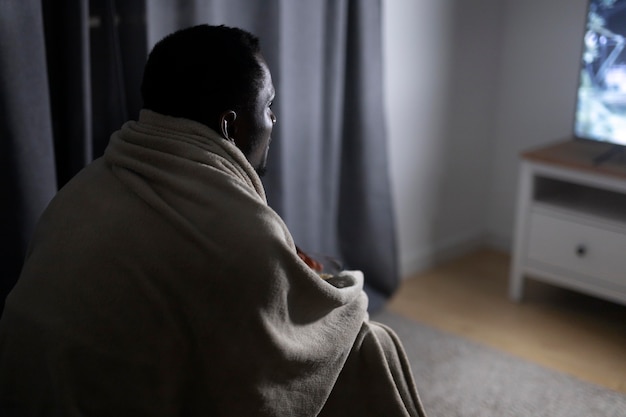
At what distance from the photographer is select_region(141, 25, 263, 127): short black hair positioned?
53.5 inches

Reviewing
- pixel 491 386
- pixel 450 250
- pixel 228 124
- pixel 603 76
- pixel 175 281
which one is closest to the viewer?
pixel 175 281

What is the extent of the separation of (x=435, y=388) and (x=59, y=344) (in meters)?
1.32

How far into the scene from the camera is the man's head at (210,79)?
136 centimetres

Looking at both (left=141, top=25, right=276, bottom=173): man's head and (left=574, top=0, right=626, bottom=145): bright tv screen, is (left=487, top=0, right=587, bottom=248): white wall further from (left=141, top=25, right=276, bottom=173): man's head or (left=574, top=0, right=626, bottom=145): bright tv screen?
(left=141, top=25, right=276, bottom=173): man's head

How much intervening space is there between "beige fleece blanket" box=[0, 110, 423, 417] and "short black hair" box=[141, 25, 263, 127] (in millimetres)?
35

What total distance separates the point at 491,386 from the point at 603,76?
1072mm

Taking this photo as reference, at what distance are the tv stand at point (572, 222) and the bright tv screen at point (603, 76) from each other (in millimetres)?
Answer: 112

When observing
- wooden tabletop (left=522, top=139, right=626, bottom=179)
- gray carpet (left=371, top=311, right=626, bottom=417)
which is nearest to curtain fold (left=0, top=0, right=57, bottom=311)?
gray carpet (left=371, top=311, right=626, bottom=417)

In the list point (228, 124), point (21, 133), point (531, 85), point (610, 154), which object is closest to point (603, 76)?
point (610, 154)

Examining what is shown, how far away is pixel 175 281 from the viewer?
1280mm

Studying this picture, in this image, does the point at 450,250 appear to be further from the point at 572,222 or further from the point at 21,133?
the point at 21,133

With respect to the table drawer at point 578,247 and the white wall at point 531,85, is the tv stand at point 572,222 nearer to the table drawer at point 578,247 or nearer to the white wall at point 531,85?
the table drawer at point 578,247

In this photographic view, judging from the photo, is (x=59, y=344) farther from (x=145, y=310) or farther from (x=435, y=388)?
(x=435, y=388)

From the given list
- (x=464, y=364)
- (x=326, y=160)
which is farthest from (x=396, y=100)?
(x=464, y=364)
